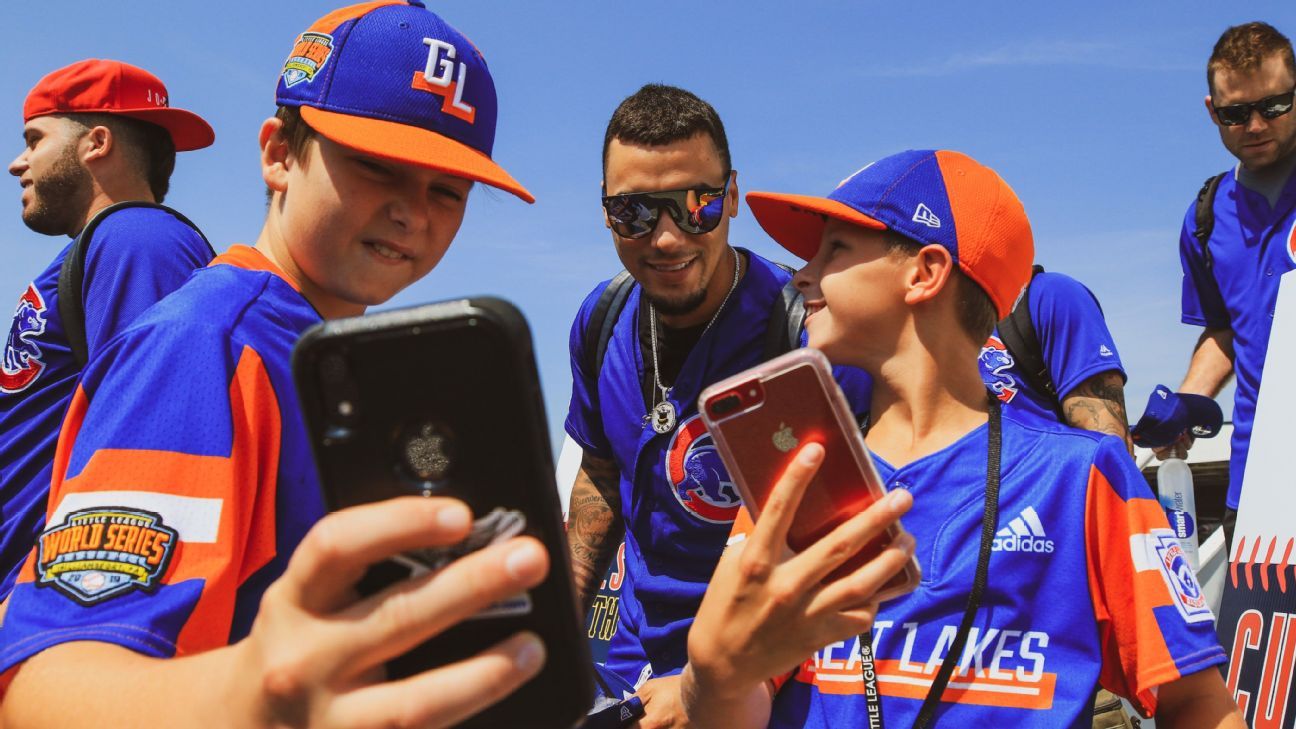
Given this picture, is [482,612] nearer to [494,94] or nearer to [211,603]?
[211,603]

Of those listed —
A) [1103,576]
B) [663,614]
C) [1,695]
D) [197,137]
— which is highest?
[197,137]

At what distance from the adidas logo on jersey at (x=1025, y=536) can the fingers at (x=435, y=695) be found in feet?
5.46

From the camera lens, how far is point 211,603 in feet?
4.42

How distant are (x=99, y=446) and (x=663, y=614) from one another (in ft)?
8.45

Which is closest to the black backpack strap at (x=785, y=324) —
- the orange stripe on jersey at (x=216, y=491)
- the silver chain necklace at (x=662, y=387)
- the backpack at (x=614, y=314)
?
the backpack at (x=614, y=314)

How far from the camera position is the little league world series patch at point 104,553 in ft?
4.22

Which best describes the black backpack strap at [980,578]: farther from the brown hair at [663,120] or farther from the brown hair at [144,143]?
the brown hair at [144,143]

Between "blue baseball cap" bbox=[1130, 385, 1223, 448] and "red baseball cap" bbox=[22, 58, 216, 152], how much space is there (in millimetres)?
4844

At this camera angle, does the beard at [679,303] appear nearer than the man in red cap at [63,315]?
No

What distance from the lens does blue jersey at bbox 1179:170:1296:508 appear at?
5090 mm

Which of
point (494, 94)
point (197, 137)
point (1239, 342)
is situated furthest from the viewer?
point (1239, 342)

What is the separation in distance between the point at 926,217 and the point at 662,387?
4.55ft

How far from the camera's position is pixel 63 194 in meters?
4.52

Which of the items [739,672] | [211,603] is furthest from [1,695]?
[739,672]
